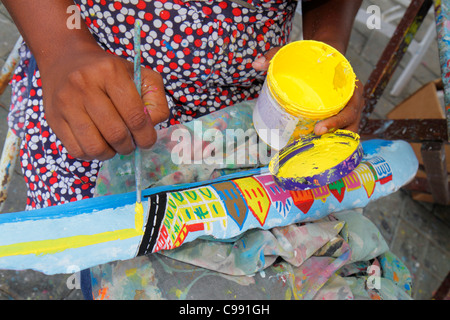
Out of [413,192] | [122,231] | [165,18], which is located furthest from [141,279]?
[413,192]

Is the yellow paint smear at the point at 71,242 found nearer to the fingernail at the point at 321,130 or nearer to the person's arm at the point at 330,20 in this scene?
the fingernail at the point at 321,130

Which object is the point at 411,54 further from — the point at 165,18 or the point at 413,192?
the point at 165,18

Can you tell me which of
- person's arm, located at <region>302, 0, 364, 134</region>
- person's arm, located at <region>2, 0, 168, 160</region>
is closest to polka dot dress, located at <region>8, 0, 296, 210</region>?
person's arm, located at <region>302, 0, 364, 134</region>

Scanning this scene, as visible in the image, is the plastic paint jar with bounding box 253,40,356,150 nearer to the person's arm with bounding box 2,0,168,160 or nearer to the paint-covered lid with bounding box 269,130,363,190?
the paint-covered lid with bounding box 269,130,363,190

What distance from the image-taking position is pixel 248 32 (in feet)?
3.56

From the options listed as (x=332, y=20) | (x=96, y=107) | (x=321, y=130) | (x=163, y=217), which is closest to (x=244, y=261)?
(x=163, y=217)

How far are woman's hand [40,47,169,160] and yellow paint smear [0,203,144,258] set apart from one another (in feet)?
0.50

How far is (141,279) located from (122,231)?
0.13m

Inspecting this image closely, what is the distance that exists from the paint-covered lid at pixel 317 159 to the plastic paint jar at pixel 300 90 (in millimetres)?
49

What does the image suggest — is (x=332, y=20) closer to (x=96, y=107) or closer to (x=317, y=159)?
(x=317, y=159)

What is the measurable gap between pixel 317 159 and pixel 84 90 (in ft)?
1.71

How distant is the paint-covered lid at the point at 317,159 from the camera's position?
905mm

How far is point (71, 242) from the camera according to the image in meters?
→ 0.75

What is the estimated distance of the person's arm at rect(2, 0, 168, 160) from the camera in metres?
0.73
